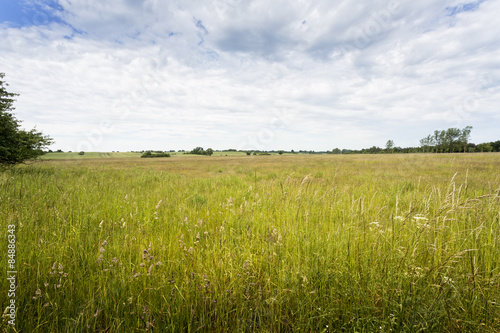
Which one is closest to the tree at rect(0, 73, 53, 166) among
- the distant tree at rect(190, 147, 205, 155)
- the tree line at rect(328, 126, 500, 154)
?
the distant tree at rect(190, 147, 205, 155)

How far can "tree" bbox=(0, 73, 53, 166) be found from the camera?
1049 centimetres

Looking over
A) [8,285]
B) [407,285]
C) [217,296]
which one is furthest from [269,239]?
[8,285]

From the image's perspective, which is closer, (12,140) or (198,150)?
(12,140)

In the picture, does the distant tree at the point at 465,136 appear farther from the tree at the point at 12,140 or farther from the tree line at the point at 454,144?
the tree at the point at 12,140

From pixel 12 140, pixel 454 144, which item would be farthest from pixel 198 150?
pixel 454 144

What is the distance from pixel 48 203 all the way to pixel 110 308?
13.7 feet

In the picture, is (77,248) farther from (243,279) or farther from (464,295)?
(464,295)

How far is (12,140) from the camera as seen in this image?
10930 millimetres

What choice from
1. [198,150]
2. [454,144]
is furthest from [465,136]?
[198,150]

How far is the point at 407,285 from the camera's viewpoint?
6.42 ft

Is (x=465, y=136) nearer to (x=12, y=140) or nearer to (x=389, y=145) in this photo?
(x=389, y=145)

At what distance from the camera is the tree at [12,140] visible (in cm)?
1049

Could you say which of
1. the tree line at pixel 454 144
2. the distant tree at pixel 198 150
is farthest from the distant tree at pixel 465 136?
the distant tree at pixel 198 150

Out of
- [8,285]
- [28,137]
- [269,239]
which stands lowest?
[8,285]
